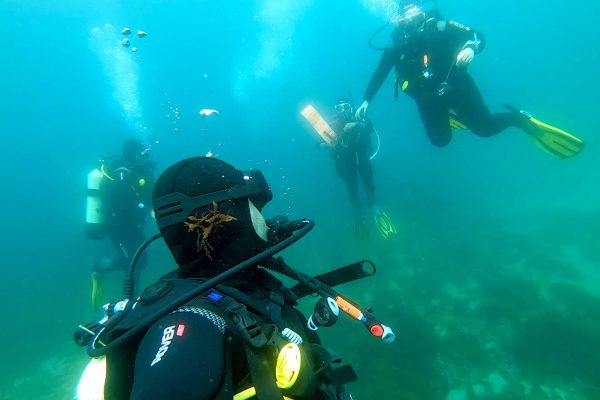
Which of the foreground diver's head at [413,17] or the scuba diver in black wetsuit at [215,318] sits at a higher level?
the foreground diver's head at [413,17]

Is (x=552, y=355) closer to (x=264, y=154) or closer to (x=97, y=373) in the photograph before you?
(x=97, y=373)

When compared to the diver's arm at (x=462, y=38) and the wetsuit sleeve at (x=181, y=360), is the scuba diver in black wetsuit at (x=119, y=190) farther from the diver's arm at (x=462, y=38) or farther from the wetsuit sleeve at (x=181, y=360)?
the wetsuit sleeve at (x=181, y=360)

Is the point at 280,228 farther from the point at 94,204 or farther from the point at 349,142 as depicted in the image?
the point at 94,204

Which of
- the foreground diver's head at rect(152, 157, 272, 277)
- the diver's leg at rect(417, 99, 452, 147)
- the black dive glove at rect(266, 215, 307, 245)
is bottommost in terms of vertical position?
the black dive glove at rect(266, 215, 307, 245)

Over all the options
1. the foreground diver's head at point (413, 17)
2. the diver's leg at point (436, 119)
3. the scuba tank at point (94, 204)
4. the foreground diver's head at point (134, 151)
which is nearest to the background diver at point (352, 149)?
the diver's leg at point (436, 119)

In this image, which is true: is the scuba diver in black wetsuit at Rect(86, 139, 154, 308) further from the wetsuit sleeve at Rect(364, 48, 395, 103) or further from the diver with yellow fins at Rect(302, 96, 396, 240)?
the wetsuit sleeve at Rect(364, 48, 395, 103)

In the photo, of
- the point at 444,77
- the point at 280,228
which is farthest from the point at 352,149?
the point at 280,228

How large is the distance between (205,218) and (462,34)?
346 inches

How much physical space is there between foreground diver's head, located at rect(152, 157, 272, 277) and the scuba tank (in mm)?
8838

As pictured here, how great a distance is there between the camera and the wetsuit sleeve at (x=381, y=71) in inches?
352

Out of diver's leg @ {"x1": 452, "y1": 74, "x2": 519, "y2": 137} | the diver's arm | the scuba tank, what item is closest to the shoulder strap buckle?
the diver's arm

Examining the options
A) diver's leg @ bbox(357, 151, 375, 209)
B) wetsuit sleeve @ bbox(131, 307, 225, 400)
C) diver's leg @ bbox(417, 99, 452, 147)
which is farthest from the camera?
diver's leg @ bbox(357, 151, 375, 209)

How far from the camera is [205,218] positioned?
5.56 feet

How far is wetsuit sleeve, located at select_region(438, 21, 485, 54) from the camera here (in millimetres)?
7859
